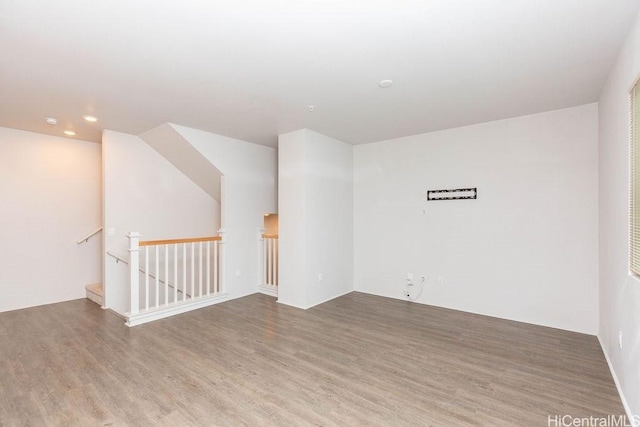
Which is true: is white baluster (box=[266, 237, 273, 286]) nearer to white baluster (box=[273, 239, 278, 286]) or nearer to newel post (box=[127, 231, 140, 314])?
white baluster (box=[273, 239, 278, 286])

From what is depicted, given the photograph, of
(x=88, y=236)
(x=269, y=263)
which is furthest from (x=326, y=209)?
(x=88, y=236)

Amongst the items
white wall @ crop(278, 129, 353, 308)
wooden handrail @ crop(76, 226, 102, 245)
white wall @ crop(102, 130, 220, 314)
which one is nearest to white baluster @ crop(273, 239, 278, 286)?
white wall @ crop(278, 129, 353, 308)

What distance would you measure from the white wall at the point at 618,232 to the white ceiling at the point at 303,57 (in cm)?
25

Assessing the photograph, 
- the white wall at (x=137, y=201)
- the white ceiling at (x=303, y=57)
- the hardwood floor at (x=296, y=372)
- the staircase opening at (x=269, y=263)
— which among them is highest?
the white ceiling at (x=303, y=57)

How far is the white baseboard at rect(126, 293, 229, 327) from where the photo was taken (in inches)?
148

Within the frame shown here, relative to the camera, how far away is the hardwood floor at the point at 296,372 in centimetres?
210

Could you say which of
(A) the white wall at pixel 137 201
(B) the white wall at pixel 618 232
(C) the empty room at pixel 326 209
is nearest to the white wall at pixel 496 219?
(C) the empty room at pixel 326 209

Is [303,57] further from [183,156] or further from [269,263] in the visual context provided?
[269,263]

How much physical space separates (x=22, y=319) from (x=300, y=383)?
402 cm

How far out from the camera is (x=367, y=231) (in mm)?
5301

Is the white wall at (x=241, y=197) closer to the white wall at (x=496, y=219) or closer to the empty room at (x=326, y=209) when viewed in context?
the empty room at (x=326, y=209)

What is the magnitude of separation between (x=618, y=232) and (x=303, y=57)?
2.88 metres
